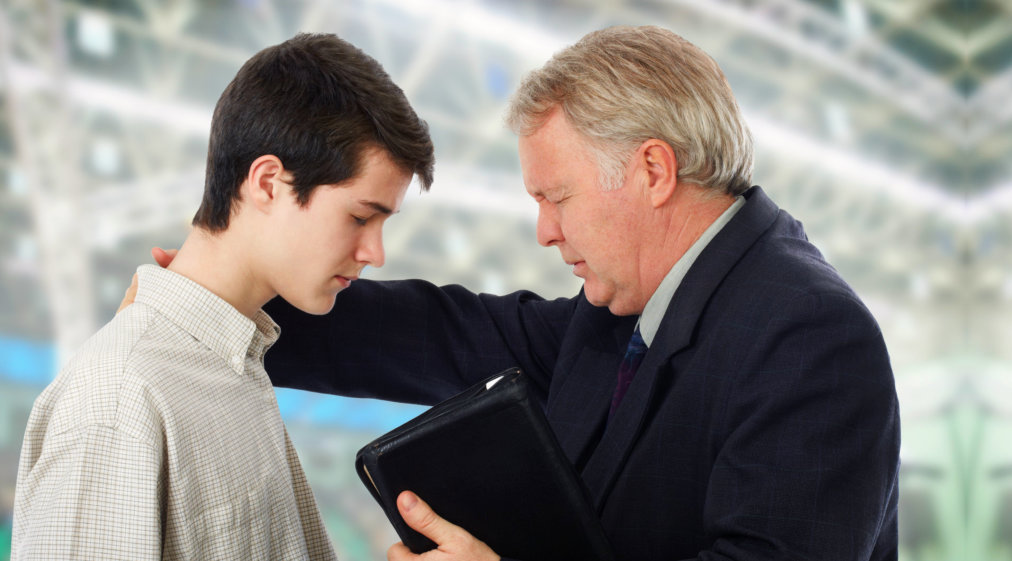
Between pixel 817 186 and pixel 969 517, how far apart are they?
1.26 metres

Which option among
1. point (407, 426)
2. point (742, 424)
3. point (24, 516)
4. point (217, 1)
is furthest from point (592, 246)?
point (217, 1)

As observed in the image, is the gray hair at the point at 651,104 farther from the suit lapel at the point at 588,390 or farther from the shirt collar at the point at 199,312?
the shirt collar at the point at 199,312

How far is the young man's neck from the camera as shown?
1277 millimetres

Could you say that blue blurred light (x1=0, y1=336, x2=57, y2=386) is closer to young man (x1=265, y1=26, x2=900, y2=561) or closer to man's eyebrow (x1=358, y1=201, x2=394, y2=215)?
young man (x1=265, y1=26, x2=900, y2=561)

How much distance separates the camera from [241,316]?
126 centimetres

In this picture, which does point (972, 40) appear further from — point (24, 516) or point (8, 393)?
point (8, 393)

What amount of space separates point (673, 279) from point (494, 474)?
525 millimetres

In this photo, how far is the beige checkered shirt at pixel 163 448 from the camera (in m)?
1.02

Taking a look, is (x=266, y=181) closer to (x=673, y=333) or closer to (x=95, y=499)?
(x=95, y=499)

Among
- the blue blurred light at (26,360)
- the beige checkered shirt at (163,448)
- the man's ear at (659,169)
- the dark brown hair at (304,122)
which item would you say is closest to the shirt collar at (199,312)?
the beige checkered shirt at (163,448)

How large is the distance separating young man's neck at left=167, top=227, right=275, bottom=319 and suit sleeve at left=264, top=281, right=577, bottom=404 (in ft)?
0.93

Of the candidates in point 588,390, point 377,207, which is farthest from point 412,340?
point 377,207

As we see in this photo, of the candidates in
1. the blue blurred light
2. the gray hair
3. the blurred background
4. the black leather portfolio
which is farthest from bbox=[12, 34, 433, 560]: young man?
the blue blurred light

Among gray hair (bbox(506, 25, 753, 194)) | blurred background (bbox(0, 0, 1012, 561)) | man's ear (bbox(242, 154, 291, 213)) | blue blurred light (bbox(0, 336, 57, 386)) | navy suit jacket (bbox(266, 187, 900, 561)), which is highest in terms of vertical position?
blurred background (bbox(0, 0, 1012, 561))
